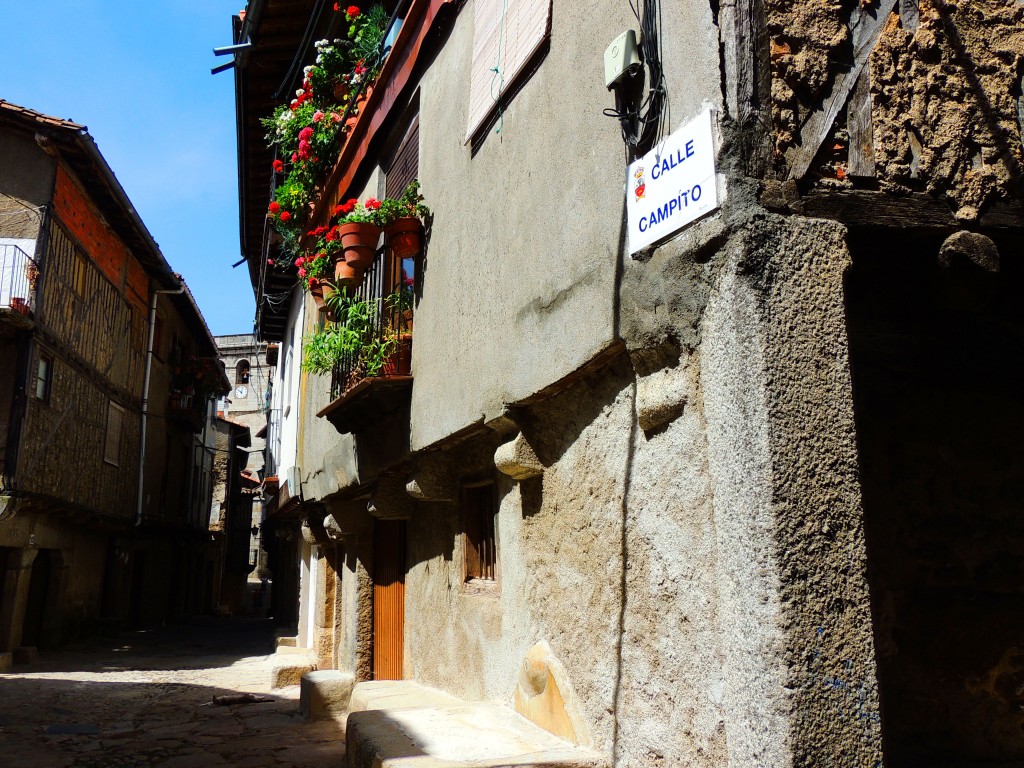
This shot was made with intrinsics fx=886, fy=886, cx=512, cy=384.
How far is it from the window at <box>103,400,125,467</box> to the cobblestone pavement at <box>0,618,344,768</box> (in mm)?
4153

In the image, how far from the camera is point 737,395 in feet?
8.40

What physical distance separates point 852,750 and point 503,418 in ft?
7.49

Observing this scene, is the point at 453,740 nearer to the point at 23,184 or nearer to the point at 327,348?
the point at 327,348

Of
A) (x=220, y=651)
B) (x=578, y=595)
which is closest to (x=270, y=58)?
(x=578, y=595)

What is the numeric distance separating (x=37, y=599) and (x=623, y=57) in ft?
52.5

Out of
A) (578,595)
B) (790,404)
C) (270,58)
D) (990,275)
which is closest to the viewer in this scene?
(790,404)

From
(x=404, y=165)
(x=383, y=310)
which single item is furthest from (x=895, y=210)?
(x=404, y=165)

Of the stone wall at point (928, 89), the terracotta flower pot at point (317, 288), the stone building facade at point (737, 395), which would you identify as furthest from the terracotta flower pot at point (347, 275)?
the stone wall at point (928, 89)

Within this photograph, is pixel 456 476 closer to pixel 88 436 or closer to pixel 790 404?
pixel 790 404

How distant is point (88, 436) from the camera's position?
16.6m

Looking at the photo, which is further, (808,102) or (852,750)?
(808,102)

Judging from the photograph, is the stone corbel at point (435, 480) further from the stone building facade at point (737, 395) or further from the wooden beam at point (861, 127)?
the wooden beam at point (861, 127)

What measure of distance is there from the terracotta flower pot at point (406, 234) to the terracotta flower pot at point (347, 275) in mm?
700

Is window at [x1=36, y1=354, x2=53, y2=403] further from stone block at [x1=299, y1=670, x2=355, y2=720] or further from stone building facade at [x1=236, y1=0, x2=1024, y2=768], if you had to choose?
stone building facade at [x1=236, y1=0, x2=1024, y2=768]
